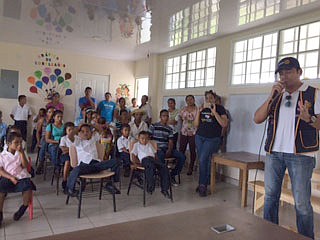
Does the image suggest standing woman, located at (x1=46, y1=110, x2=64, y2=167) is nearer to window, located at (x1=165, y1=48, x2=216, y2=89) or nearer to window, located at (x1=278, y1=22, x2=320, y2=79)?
window, located at (x1=165, y1=48, x2=216, y2=89)

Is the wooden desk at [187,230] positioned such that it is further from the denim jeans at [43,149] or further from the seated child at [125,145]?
the denim jeans at [43,149]

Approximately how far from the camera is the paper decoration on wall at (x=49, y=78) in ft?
22.1

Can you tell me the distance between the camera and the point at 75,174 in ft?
10.0

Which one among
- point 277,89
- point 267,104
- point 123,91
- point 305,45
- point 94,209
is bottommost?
point 94,209

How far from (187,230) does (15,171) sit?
2.14 m

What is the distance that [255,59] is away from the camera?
448cm

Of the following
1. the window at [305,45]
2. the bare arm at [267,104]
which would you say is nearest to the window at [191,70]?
the window at [305,45]

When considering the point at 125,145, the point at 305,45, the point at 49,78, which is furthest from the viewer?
the point at 49,78

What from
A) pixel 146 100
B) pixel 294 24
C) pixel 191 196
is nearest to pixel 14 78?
pixel 146 100

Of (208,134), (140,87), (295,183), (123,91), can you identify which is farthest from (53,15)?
(140,87)

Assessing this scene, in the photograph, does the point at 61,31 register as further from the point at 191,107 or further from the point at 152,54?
the point at 152,54

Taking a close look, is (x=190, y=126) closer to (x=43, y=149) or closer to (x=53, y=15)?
(x=43, y=149)

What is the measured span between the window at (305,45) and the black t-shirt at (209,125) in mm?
1252

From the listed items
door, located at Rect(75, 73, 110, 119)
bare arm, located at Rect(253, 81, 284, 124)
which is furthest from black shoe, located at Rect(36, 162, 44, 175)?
bare arm, located at Rect(253, 81, 284, 124)
